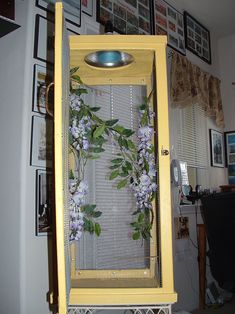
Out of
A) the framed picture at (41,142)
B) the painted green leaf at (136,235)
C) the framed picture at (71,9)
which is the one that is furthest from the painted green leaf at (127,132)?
the framed picture at (71,9)

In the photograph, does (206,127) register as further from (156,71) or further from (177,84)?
(156,71)

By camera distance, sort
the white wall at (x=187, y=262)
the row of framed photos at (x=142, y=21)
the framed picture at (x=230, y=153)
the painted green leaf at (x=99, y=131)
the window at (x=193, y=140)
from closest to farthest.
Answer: the painted green leaf at (x=99, y=131) < the row of framed photos at (x=142, y=21) < the white wall at (x=187, y=262) < the window at (x=193, y=140) < the framed picture at (x=230, y=153)

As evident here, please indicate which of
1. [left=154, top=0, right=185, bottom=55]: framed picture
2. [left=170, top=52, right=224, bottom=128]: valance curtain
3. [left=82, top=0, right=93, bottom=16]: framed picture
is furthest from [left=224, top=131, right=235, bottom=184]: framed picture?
→ [left=82, top=0, right=93, bottom=16]: framed picture

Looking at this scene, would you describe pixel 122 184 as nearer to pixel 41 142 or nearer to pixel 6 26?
pixel 41 142

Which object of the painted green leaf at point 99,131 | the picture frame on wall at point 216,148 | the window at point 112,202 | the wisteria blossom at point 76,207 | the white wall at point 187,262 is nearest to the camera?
the wisteria blossom at point 76,207

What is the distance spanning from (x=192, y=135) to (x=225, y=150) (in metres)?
0.75

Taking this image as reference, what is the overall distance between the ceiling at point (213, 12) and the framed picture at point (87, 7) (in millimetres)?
1261

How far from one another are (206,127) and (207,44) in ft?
3.19

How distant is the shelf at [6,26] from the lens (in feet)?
4.77

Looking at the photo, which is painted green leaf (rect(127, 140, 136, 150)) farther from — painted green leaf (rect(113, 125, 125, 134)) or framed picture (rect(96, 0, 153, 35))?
framed picture (rect(96, 0, 153, 35))

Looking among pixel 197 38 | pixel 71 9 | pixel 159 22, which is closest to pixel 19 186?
pixel 71 9

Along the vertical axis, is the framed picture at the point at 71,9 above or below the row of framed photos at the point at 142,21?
below

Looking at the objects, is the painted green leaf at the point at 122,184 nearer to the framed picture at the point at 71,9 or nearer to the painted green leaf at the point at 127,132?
the painted green leaf at the point at 127,132

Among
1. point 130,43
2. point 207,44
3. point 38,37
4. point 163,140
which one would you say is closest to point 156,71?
point 130,43
